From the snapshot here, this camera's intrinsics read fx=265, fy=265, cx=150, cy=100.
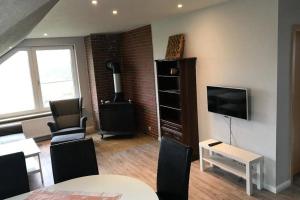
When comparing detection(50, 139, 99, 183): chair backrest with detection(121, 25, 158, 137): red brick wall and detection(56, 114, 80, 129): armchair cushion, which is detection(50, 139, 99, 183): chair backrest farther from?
detection(56, 114, 80, 129): armchair cushion

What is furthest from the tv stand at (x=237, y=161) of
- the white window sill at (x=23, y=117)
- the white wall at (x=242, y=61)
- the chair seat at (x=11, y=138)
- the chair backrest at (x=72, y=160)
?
the white window sill at (x=23, y=117)

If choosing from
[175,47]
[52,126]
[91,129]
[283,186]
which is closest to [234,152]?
[283,186]

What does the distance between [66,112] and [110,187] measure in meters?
4.04

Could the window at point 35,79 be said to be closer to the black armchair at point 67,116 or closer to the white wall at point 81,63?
the white wall at point 81,63

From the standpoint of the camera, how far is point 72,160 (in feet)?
8.26

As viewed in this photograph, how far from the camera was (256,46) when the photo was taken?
322cm

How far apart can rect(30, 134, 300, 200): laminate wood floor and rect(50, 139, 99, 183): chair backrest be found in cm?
141

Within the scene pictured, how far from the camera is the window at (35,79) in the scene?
6.04 m

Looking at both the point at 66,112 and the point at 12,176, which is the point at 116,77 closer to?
the point at 66,112

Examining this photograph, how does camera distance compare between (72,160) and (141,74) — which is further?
(141,74)

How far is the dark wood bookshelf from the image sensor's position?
4252 mm

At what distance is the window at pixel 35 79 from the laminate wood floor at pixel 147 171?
1.04 meters

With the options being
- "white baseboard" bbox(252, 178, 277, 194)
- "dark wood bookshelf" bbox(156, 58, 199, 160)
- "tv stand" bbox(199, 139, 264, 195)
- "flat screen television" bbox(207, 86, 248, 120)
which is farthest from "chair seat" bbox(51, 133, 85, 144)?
"white baseboard" bbox(252, 178, 277, 194)

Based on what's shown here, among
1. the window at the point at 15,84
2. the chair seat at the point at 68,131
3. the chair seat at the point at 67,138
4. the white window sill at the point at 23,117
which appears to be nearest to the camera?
the chair seat at the point at 67,138
